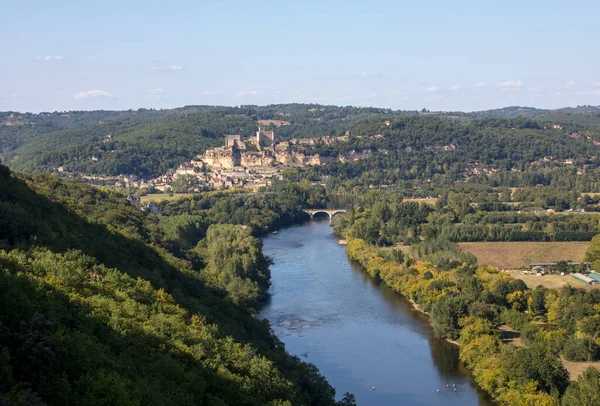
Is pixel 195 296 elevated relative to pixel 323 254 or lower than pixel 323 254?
elevated

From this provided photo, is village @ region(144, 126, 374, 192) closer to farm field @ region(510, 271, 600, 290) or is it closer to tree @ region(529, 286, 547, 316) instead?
farm field @ region(510, 271, 600, 290)

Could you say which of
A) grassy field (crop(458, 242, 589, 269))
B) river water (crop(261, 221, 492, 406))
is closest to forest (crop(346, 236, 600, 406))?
river water (crop(261, 221, 492, 406))

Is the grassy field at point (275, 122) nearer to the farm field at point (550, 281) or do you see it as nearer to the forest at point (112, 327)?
the farm field at point (550, 281)

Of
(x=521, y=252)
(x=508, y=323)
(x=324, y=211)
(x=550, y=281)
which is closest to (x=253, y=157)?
(x=324, y=211)

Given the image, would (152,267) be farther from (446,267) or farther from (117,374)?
(446,267)

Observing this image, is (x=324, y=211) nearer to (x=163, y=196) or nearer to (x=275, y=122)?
(x=163, y=196)

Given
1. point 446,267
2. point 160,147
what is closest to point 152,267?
point 446,267

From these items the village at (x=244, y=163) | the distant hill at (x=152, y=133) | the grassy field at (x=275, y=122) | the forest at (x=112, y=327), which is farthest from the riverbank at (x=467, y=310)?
the grassy field at (x=275, y=122)
